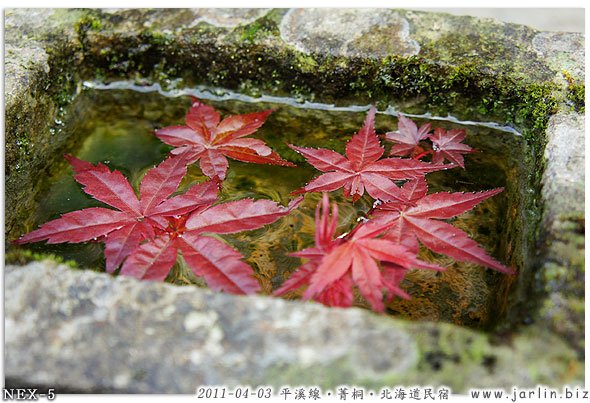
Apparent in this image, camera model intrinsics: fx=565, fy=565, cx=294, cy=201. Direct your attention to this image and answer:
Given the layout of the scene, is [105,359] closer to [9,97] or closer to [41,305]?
[41,305]

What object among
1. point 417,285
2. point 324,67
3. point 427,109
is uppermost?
point 324,67

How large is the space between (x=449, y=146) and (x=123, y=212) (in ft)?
3.71

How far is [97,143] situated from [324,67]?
3.05ft

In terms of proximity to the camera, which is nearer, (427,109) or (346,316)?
(346,316)

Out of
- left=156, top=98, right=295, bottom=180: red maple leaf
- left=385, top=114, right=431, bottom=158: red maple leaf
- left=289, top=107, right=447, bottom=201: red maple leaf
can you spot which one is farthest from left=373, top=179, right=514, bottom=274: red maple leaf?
left=156, top=98, right=295, bottom=180: red maple leaf

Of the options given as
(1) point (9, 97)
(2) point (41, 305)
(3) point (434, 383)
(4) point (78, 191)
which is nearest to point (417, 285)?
(3) point (434, 383)

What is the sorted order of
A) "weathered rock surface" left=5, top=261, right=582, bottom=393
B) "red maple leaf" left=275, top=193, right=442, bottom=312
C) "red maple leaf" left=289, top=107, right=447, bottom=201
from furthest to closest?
"red maple leaf" left=289, top=107, right=447, bottom=201 → "red maple leaf" left=275, top=193, right=442, bottom=312 → "weathered rock surface" left=5, top=261, right=582, bottom=393

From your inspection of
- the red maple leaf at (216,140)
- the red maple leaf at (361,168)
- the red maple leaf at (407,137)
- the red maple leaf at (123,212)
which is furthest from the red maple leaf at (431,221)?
the red maple leaf at (123,212)

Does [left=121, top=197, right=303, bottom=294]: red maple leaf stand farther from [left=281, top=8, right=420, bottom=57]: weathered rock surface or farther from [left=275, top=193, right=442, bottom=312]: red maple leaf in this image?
[left=281, top=8, right=420, bottom=57]: weathered rock surface

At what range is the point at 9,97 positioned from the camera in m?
1.87

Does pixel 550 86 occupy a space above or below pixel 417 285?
above

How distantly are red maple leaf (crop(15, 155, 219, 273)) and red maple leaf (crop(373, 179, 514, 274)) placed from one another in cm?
55

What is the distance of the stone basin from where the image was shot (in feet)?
3.83

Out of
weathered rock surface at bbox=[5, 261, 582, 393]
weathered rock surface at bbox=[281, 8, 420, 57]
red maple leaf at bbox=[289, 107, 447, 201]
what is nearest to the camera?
weathered rock surface at bbox=[5, 261, 582, 393]
